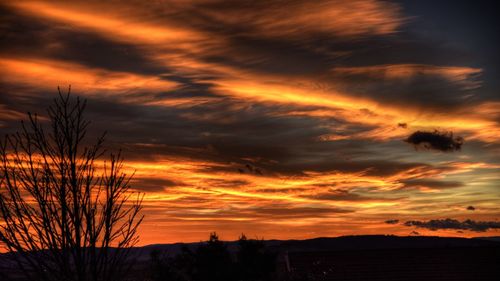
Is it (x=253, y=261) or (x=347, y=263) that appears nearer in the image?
(x=253, y=261)

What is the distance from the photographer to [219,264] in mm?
25703

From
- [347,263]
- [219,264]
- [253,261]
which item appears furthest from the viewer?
[347,263]

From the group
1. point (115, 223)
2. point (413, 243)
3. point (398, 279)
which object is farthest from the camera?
point (413, 243)

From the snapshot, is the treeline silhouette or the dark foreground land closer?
the treeline silhouette

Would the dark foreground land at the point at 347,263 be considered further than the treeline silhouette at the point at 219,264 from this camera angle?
Yes

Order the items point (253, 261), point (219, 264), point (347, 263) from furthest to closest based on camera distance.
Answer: point (347, 263) < point (253, 261) < point (219, 264)

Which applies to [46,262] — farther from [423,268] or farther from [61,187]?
[423,268]

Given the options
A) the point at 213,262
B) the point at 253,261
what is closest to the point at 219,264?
the point at 213,262

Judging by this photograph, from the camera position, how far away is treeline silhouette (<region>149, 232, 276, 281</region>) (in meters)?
25.4

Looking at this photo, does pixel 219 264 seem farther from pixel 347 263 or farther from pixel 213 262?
pixel 347 263

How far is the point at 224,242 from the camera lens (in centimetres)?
2659

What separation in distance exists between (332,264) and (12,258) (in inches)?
926

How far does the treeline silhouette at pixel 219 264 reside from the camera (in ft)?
83.4

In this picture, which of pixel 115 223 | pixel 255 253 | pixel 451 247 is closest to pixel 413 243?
pixel 451 247
